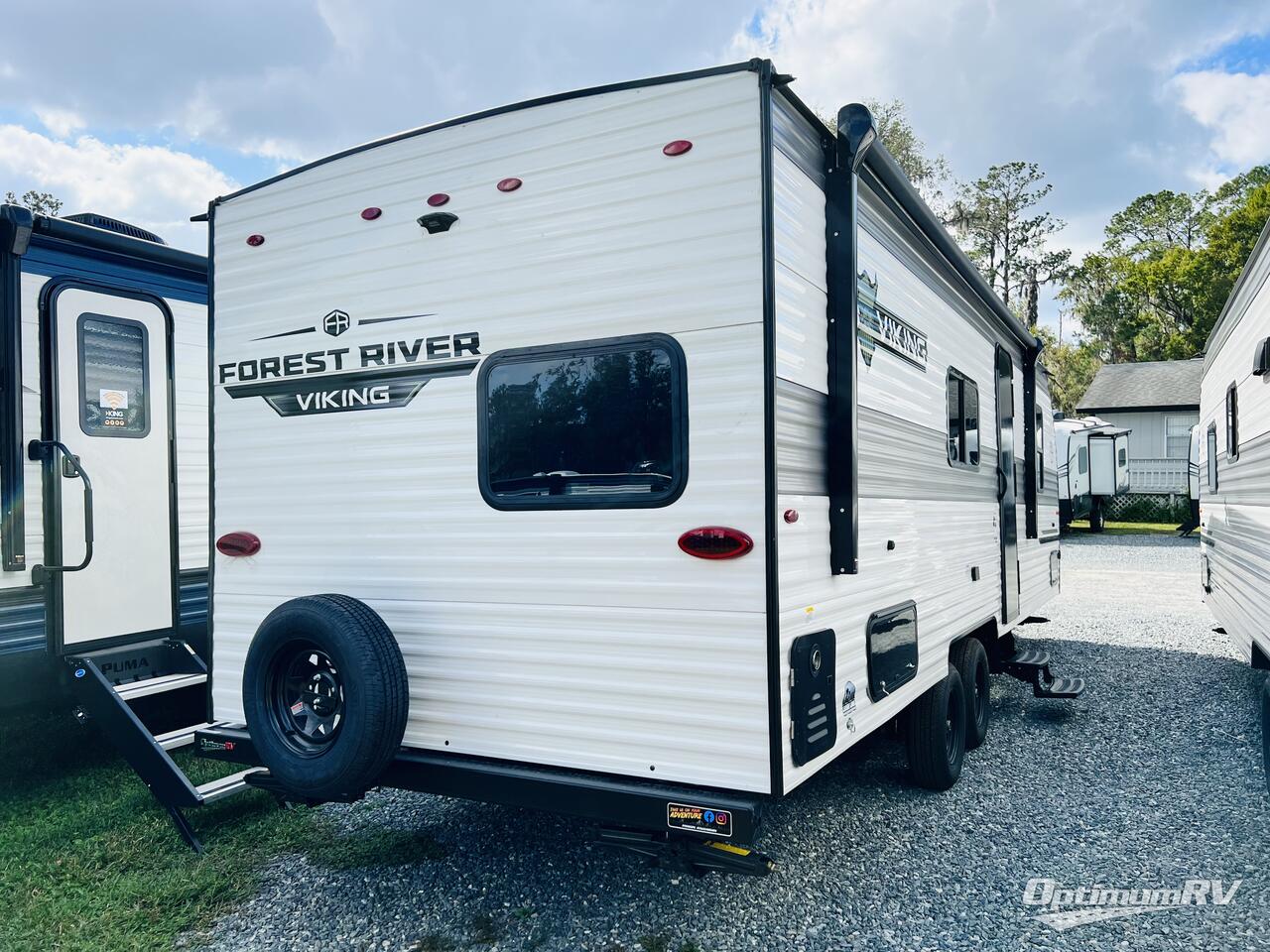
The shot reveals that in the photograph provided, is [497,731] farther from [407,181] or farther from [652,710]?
[407,181]

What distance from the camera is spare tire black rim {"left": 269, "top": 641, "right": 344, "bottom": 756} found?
138 inches

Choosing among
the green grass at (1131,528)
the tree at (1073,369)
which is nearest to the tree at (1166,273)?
the tree at (1073,369)

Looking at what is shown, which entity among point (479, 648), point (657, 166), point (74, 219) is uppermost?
point (74, 219)

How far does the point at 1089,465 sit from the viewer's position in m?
21.9

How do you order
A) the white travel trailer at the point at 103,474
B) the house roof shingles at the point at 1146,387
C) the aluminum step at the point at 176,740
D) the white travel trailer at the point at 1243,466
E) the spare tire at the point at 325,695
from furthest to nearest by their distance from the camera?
the house roof shingles at the point at 1146,387, the white travel trailer at the point at 1243,466, the white travel trailer at the point at 103,474, the aluminum step at the point at 176,740, the spare tire at the point at 325,695

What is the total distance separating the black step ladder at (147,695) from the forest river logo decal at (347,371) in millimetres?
1508

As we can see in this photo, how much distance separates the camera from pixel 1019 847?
4234 millimetres

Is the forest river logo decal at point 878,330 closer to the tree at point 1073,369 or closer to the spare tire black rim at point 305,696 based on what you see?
the spare tire black rim at point 305,696

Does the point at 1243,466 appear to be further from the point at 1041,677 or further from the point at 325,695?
the point at 325,695

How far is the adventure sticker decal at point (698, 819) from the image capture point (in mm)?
2848

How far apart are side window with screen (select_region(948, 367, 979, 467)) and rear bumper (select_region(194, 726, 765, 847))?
2948 mm

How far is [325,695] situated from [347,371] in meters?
1.28

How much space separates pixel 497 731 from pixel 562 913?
810mm

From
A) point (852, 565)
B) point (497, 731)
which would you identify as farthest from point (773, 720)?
point (497, 731)
